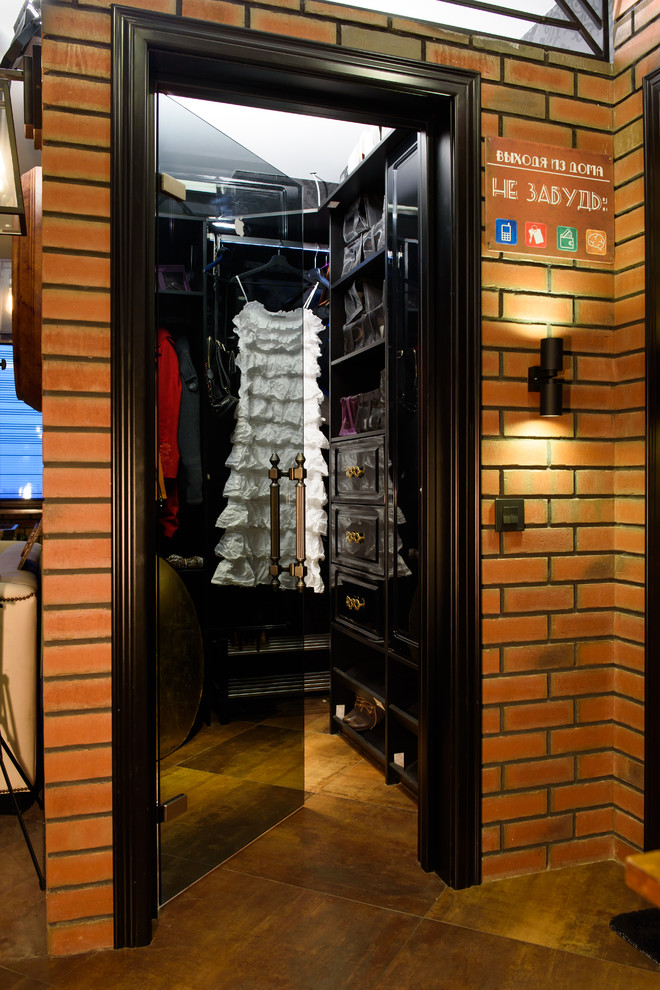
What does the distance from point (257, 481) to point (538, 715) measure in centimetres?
114

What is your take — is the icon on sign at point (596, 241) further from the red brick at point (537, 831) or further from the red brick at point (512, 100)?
the red brick at point (537, 831)

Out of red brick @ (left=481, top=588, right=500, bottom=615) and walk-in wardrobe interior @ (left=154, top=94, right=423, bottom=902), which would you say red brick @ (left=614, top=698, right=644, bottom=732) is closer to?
red brick @ (left=481, top=588, right=500, bottom=615)

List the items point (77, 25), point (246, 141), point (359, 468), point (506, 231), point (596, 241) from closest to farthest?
point (77, 25), point (506, 231), point (596, 241), point (359, 468), point (246, 141)

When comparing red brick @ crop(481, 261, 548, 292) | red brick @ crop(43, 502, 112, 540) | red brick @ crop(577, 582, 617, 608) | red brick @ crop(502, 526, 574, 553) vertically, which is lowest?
red brick @ crop(577, 582, 617, 608)

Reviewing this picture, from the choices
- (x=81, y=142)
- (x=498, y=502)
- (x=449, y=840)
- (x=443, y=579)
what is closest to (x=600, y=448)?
(x=498, y=502)

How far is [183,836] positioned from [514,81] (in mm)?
2421

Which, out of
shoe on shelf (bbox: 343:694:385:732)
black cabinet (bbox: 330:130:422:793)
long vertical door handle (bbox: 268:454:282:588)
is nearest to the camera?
long vertical door handle (bbox: 268:454:282:588)

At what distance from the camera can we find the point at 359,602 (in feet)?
10.7

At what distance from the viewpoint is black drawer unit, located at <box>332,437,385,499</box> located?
302 cm

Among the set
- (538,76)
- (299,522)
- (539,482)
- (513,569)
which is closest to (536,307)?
(539,482)

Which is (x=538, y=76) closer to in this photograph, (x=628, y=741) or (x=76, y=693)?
(x=628, y=741)

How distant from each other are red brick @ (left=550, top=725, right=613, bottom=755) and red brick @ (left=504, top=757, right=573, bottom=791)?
4 cm

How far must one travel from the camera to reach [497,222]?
2119 mm

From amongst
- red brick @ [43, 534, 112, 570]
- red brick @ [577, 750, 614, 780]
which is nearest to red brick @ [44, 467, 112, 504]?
red brick @ [43, 534, 112, 570]
